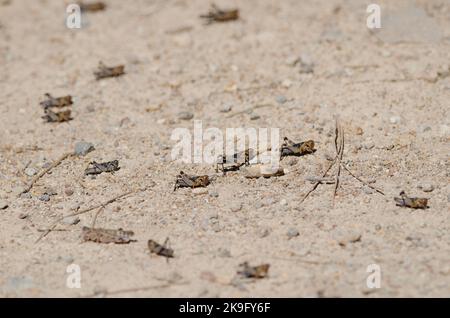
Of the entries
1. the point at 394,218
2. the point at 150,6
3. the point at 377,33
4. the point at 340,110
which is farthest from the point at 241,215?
the point at 150,6

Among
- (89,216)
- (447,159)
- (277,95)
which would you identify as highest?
(277,95)

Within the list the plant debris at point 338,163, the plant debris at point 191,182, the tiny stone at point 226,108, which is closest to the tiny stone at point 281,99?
the tiny stone at point 226,108

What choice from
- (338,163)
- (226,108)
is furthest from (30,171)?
(338,163)

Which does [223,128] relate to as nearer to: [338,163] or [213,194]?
[213,194]

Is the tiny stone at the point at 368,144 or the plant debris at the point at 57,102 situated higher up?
the plant debris at the point at 57,102

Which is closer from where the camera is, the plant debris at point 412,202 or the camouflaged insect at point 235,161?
the plant debris at point 412,202

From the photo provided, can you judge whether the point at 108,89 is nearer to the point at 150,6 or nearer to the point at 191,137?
the point at 191,137

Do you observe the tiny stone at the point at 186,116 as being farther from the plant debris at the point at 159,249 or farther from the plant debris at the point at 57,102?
the plant debris at the point at 159,249
